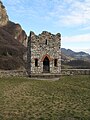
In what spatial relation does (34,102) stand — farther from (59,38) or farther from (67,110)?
(59,38)

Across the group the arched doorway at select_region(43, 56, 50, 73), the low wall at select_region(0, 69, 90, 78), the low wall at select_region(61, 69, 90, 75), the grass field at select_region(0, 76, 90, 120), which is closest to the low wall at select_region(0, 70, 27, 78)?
the low wall at select_region(0, 69, 90, 78)

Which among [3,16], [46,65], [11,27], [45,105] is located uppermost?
[3,16]

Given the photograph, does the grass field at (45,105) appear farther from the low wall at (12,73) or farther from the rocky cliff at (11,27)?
the rocky cliff at (11,27)

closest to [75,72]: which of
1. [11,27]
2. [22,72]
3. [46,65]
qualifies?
[46,65]

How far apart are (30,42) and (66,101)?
2091cm

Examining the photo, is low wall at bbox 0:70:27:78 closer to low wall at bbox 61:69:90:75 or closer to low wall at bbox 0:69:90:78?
low wall at bbox 0:69:90:78

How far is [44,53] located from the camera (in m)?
39.0

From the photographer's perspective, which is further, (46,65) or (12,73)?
(46,65)

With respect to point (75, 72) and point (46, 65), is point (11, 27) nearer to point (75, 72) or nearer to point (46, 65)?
point (46, 65)

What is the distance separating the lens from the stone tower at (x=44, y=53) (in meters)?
38.5

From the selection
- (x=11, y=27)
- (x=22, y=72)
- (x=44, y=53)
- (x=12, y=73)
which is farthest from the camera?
(x=11, y=27)

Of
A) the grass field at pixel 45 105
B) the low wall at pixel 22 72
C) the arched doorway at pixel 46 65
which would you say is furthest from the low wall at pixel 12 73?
the grass field at pixel 45 105

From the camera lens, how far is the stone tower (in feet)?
126

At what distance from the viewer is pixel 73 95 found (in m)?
21.5
